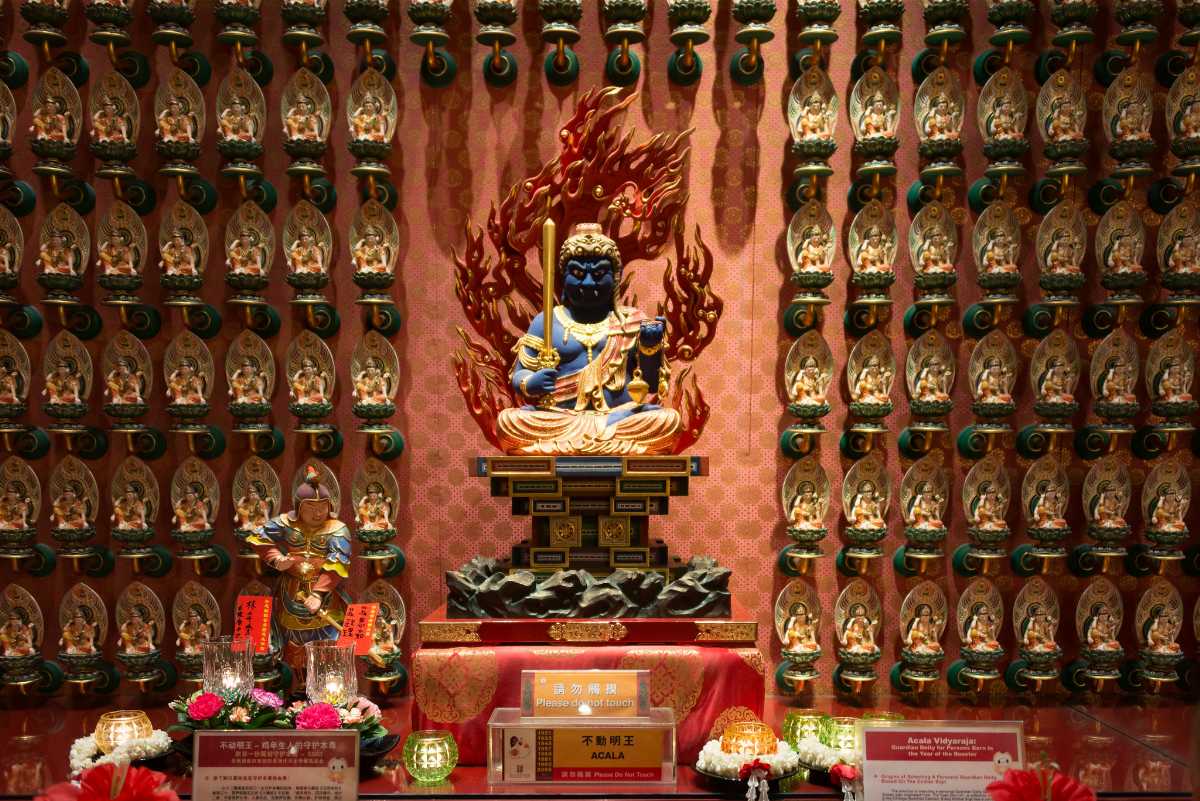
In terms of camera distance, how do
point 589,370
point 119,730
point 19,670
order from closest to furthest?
1. point 119,730
2. point 589,370
3. point 19,670

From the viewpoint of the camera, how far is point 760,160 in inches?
189

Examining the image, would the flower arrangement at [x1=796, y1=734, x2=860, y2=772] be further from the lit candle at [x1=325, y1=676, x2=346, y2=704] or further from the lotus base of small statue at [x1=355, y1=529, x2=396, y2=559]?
the lotus base of small statue at [x1=355, y1=529, x2=396, y2=559]

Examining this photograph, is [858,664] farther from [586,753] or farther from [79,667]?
[79,667]

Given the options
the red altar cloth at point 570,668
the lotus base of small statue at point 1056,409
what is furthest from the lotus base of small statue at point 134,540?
A: the lotus base of small statue at point 1056,409

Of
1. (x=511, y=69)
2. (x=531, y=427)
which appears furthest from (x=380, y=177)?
(x=531, y=427)

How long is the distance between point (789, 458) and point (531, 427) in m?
1.37

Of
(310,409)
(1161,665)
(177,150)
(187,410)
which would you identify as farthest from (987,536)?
(177,150)

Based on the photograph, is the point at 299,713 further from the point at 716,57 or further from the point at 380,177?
the point at 716,57

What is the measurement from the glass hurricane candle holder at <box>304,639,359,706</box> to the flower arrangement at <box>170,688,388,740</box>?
0.12ft

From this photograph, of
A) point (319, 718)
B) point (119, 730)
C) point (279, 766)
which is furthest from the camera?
point (119, 730)

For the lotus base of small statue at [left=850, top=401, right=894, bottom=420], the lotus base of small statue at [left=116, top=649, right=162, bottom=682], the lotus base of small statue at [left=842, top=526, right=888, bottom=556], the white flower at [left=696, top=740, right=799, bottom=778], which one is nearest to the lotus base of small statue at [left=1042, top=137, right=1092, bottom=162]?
the lotus base of small statue at [left=850, top=401, right=894, bottom=420]

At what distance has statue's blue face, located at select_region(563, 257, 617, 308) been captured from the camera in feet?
13.6

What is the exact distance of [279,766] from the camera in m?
2.73

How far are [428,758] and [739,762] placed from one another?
0.97 metres
